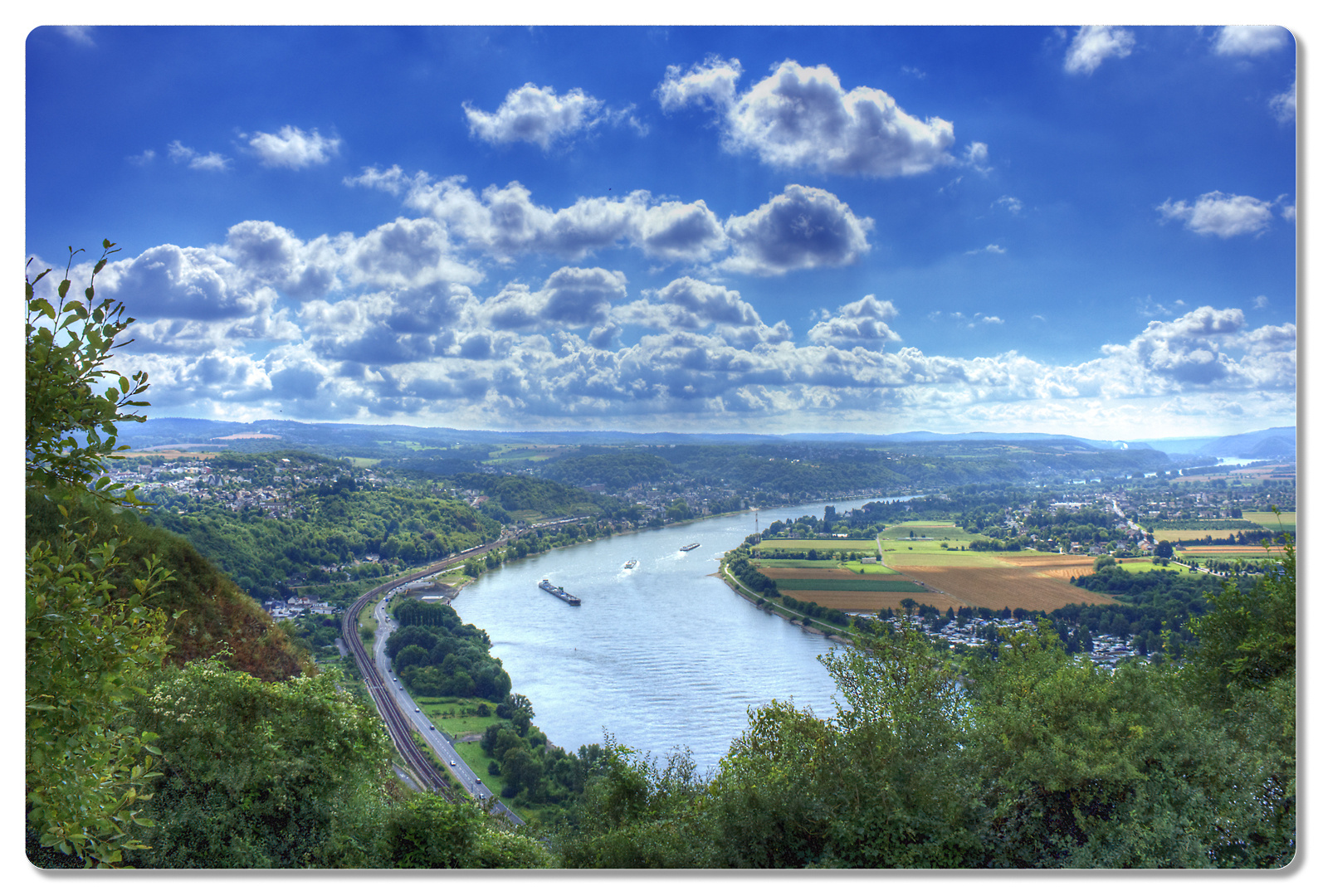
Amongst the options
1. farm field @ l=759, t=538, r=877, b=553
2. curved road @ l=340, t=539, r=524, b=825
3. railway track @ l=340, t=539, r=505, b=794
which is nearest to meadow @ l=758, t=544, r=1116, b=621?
farm field @ l=759, t=538, r=877, b=553

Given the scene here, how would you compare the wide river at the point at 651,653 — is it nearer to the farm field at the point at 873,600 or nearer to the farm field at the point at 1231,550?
the farm field at the point at 873,600

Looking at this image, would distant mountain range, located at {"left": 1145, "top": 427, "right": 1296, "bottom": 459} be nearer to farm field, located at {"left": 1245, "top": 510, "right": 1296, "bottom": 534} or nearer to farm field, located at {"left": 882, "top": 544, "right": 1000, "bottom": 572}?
farm field, located at {"left": 1245, "top": 510, "right": 1296, "bottom": 534}

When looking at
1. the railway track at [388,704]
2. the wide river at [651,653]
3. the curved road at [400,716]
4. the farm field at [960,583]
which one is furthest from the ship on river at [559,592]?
the farm field at [960,583]

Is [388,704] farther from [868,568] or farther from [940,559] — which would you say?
[940,559]

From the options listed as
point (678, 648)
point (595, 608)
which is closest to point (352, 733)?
point (678, 648)

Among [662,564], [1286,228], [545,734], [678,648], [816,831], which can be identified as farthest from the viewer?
[662,564]

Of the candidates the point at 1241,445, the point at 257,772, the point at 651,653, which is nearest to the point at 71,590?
the point at 257,772

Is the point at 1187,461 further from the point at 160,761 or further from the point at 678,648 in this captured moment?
the point at 160,761
